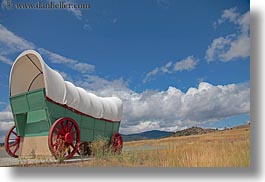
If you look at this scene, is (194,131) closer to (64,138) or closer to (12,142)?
(64,138)

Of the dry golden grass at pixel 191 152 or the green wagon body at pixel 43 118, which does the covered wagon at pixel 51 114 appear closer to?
the green wagon body at pixel 43 118

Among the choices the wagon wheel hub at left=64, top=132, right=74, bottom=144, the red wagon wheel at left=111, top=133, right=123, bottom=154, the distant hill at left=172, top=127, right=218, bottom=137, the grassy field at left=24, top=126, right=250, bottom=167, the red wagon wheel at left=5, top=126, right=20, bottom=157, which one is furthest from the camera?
the red wagon wheel at left=5, top=126, right=20, bottom=157

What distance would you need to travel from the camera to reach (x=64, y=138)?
20.4ft

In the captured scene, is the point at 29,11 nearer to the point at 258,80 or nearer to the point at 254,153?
the point at 258,80

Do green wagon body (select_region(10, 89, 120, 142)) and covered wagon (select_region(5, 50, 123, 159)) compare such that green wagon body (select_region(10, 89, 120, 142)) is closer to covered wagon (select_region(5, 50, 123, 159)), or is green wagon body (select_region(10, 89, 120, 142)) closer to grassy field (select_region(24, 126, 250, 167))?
covered wagon (select_region(5, 50, 123, 159))

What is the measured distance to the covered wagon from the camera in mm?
6230

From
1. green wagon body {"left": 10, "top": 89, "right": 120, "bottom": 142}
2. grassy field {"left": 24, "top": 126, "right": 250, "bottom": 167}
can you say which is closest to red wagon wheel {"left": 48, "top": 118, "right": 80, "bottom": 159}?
green wagon body {"left": 10, "top": 89, "right": 120, "bottom": 142}

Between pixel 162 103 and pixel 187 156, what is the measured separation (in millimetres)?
908

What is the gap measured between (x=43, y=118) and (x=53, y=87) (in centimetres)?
55

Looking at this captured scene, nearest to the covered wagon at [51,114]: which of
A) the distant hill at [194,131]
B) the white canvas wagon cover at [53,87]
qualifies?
the white canvas wagon cover at [53,87]

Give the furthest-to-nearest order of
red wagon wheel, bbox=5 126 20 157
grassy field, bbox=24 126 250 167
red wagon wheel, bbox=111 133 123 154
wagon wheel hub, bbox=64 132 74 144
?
red wagon wheel, bbox=5 126 20 157 → red wagon wheel, bbox=111 133 123 154 → wagon wheel hub, bbox=64 132 74 144 → grassy field, bbox=24 126 250 167

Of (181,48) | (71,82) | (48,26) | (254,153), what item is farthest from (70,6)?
(254,153)

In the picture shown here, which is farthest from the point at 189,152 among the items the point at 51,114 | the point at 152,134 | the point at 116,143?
the point at 51,114

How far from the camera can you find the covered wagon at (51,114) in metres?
6.23
